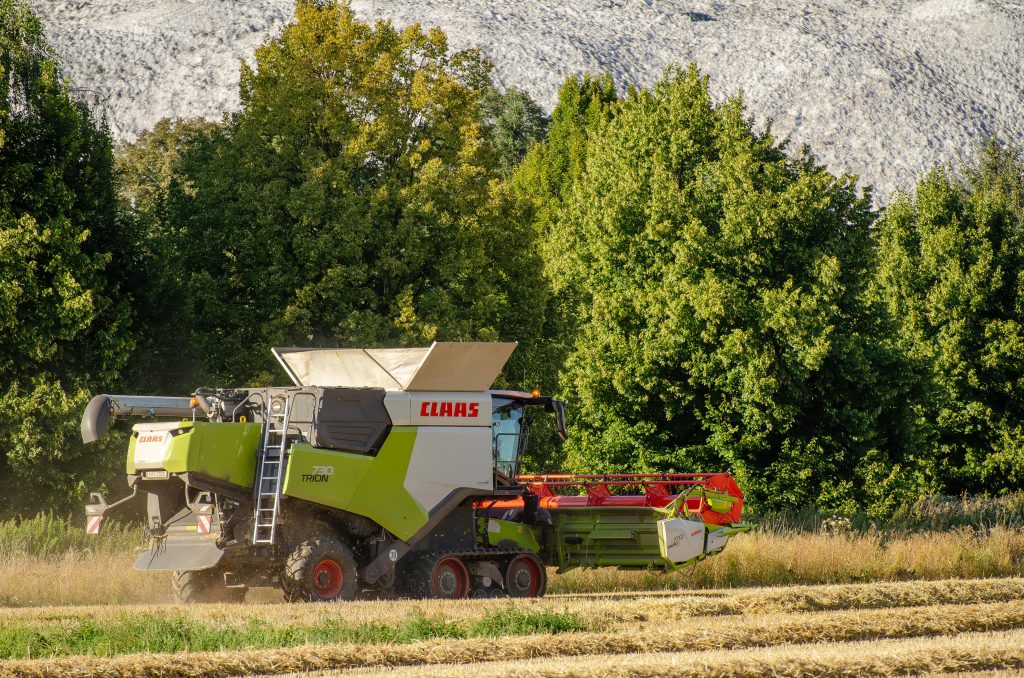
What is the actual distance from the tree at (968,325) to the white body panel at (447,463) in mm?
22920

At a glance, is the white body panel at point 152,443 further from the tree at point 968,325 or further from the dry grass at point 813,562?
the tree at point 968,325

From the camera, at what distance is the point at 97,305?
77.5ft

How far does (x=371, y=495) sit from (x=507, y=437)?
2970mm

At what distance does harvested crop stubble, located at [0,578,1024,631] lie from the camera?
12945 mm

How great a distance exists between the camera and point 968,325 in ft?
127

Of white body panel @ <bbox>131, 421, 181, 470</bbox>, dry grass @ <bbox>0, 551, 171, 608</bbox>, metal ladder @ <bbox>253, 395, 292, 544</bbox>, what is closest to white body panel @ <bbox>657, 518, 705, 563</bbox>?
metal ladder @ <bbox>253, 395, 292, 544</bbox>

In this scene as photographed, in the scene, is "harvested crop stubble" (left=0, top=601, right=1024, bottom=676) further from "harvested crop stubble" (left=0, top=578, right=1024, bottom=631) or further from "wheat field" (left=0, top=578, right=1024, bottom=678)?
"harvested crop stubble" (left=0, top=578, right=1024, bottom=631)

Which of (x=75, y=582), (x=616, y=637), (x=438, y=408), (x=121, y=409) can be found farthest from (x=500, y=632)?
(x=75, y=582)

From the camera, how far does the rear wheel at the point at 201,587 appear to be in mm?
16688

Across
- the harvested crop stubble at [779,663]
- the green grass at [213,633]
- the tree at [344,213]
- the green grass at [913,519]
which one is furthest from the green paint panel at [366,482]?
the tree at [344,213]

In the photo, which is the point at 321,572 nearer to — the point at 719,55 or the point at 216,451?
the point at 216,451

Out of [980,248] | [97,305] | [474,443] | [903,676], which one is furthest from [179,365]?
[980,248]

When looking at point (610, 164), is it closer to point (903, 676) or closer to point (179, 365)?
point (179, 365)

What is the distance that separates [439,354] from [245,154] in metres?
14.4
